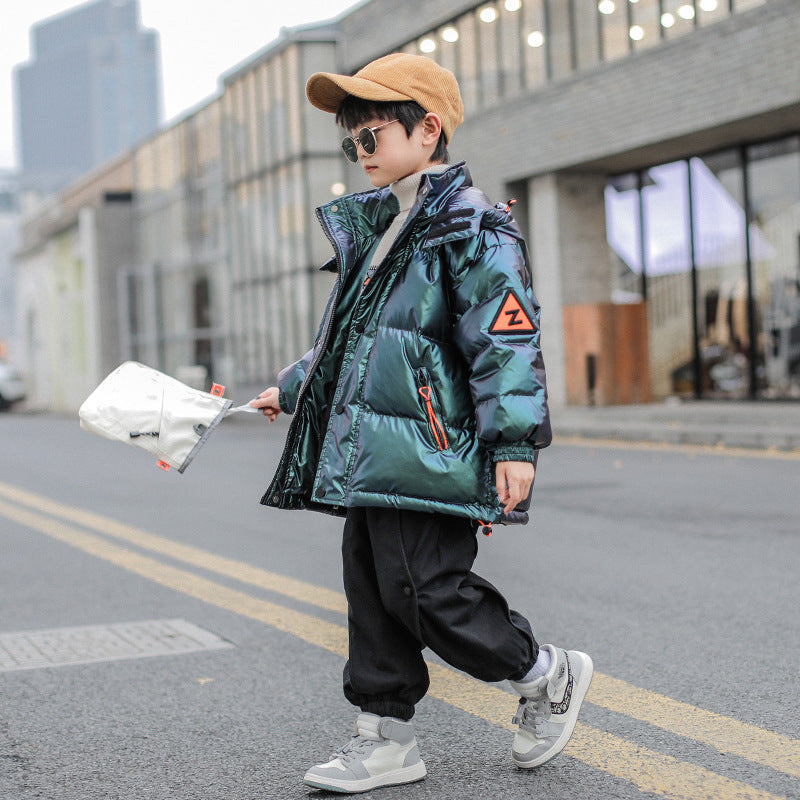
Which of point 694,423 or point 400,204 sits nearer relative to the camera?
point 400,204

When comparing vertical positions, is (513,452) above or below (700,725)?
above

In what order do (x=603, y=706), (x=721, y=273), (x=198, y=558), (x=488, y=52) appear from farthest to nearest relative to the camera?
(x=488, y=52) < (x=721, y=273) < (x=198, y=558) < (x=603, y=706)

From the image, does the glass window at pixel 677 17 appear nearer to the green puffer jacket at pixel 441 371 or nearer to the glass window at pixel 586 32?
the glass window at pixel 586 32

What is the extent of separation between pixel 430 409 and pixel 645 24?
53.8ft

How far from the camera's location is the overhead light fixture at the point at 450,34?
21594 millimetres

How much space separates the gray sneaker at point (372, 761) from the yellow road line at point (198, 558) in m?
2.04

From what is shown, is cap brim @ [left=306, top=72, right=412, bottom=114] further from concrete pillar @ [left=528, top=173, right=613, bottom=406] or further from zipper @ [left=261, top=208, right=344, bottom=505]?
concrete pillar @ [left=528, top=173, right=613, bottom=406]

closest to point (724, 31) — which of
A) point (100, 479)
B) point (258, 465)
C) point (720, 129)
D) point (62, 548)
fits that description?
point (720, 129)

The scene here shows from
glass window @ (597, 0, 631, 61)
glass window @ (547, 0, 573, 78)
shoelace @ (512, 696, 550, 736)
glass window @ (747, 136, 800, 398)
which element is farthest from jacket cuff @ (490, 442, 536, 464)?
glass window @ (547, 0, 573, 78)

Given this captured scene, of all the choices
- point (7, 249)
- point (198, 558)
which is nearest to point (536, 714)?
point (198, 558)

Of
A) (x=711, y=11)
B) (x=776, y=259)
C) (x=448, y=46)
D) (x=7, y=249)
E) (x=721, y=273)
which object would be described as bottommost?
(x=721, y=273)

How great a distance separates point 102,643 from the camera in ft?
14.8

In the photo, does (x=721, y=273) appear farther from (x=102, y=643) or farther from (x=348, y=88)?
(x=348, y=88)

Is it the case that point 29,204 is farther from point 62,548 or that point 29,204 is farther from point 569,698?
point 569,698
